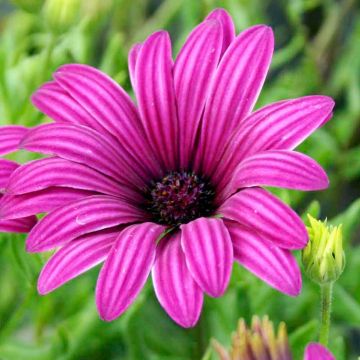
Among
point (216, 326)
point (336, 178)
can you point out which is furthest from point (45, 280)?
point (336, 178)

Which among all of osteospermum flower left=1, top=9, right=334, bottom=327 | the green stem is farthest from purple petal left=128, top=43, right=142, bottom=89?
the green stem

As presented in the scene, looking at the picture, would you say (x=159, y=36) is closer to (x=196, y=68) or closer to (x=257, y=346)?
(x=196, y=68)

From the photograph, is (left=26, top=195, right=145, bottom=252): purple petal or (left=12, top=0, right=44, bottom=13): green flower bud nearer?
(left=26, top=195, right=145, bottom=252): purple petal

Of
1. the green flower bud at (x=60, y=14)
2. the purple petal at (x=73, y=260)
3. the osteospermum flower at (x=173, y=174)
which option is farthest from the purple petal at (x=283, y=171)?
the green flower bud at (x=60, y=14)

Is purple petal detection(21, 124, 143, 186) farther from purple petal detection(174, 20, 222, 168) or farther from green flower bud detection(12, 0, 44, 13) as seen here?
green flower bud detection(12, 0, 44, 13)

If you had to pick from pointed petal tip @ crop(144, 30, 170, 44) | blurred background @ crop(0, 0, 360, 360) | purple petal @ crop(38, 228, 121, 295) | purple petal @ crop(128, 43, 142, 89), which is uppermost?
pointed petal tip @ crop(144, 30, 170, 44)

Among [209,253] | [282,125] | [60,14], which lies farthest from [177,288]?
[60,14]

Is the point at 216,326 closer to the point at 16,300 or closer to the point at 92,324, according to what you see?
the point at 92,324
